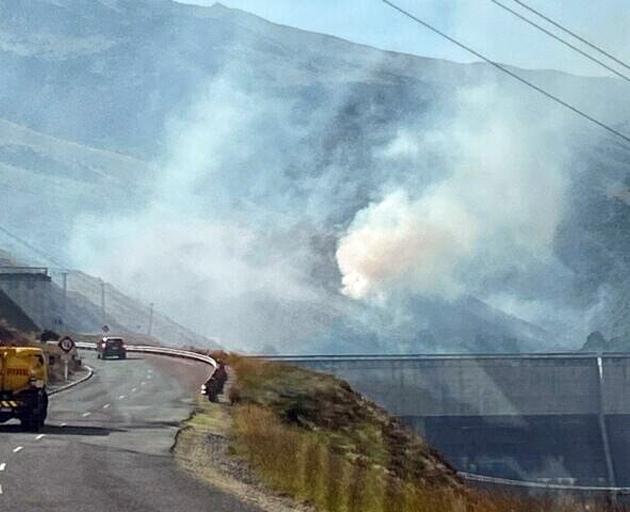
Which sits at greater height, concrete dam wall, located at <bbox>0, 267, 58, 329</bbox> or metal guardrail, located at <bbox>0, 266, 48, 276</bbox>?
metal guardrail, located at <bbox>0, 266, 48, 276</bbox>

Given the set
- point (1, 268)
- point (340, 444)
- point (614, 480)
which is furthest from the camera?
point (1, 268)

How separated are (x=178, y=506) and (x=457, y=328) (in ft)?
416

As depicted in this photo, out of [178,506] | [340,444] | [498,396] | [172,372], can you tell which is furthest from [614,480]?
[178,506]

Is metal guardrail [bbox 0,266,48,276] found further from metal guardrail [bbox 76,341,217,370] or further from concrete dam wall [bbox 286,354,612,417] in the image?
concrete dam wall [bbox 286,354,612,417]

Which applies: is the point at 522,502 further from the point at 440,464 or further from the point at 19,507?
the point at 440,464

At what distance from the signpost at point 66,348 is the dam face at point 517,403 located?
2553cm

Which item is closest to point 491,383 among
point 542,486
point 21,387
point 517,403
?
point 517,403

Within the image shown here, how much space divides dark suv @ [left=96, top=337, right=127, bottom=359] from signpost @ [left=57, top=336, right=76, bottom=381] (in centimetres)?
1909

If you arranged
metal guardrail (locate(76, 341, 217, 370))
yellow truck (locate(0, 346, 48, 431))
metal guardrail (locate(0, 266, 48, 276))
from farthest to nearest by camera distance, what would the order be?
1. metal guardrail (locate(0, 266, 48, 276))
2. metal guardrail (locate(76, 341, 217, 370))
3. yellow truck (locate(0, 346, 48, 431))

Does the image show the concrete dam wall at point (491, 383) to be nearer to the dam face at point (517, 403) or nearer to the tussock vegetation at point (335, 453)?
the dam face at point (517, 403)

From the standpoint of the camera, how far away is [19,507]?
59.6 ft

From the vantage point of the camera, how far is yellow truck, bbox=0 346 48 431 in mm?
32469

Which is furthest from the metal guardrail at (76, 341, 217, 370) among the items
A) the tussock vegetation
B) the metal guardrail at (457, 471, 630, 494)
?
Answer: the metal guardrail at (457, 471, 630, 494)

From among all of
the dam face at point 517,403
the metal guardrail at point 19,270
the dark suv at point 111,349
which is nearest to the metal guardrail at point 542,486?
the dam face at point 517,403
